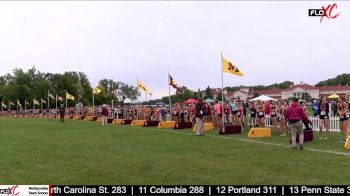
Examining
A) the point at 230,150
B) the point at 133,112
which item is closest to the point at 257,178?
the point at 230,150

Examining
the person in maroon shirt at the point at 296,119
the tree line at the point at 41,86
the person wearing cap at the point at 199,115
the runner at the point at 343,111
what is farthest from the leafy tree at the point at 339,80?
the person in maroon shirt at the point at 296,119

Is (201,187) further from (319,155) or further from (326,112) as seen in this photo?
(326,112)

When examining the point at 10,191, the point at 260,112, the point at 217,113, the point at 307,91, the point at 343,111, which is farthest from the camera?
the point at 307,91

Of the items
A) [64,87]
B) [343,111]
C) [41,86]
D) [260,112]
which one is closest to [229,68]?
[260,112]

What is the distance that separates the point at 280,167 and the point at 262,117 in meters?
15.3

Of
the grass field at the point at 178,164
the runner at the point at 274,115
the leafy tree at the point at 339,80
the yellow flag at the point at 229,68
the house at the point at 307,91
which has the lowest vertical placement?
the grass field at the point at 178,164

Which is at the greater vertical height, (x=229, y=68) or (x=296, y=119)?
(x=229, y=68)

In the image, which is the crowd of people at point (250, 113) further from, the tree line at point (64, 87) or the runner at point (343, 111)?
the tree line at point (64, 87)

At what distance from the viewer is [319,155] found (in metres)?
13.7

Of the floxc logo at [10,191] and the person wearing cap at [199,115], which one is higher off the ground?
the person wearing cap at [199,115]

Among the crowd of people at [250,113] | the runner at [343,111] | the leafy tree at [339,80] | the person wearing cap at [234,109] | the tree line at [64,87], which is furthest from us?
the leafy tree at [339,80]

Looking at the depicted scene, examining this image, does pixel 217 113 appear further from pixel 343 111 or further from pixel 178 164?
pixel 178 164

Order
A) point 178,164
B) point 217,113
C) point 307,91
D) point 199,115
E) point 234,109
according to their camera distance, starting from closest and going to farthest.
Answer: point 178,164
point 199,115
point 234,109
point 217,113
point 307,91

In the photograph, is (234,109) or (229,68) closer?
(229,68)
